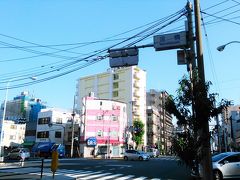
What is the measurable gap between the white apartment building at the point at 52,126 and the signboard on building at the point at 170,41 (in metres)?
59.9

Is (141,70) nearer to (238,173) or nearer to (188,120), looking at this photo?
(238,173)

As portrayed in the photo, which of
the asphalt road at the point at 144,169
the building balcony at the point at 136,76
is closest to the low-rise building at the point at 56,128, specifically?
the building balcony at the point at 136,76

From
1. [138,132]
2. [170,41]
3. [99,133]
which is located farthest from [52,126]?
[170,41]

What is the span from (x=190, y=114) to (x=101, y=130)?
197 feet

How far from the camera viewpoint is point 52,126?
239ft

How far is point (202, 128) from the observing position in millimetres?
9664

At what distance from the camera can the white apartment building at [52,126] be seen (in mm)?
72500

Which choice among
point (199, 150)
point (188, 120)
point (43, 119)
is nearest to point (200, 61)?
point (188, 120)

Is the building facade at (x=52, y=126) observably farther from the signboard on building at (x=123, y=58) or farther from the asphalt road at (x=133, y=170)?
the signboard on building at (x=123, y=58)

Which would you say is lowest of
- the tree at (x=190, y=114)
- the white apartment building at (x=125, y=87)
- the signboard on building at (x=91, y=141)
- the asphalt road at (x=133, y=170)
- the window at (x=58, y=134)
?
the asphalt road at (x=133, y=170)

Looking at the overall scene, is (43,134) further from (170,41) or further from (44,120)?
(170,41)

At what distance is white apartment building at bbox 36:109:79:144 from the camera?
7250 centimetres

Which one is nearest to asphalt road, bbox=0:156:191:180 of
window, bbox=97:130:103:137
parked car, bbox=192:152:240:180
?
parked car, bbox=192:152:240:180

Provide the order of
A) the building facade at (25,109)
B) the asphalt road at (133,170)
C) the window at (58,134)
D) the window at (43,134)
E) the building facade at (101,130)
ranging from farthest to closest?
the building facade at (25,109)
the window at (43,134)
the window at (58,134)
the building facade at (101,130)
the asphalt road at (133,170)
